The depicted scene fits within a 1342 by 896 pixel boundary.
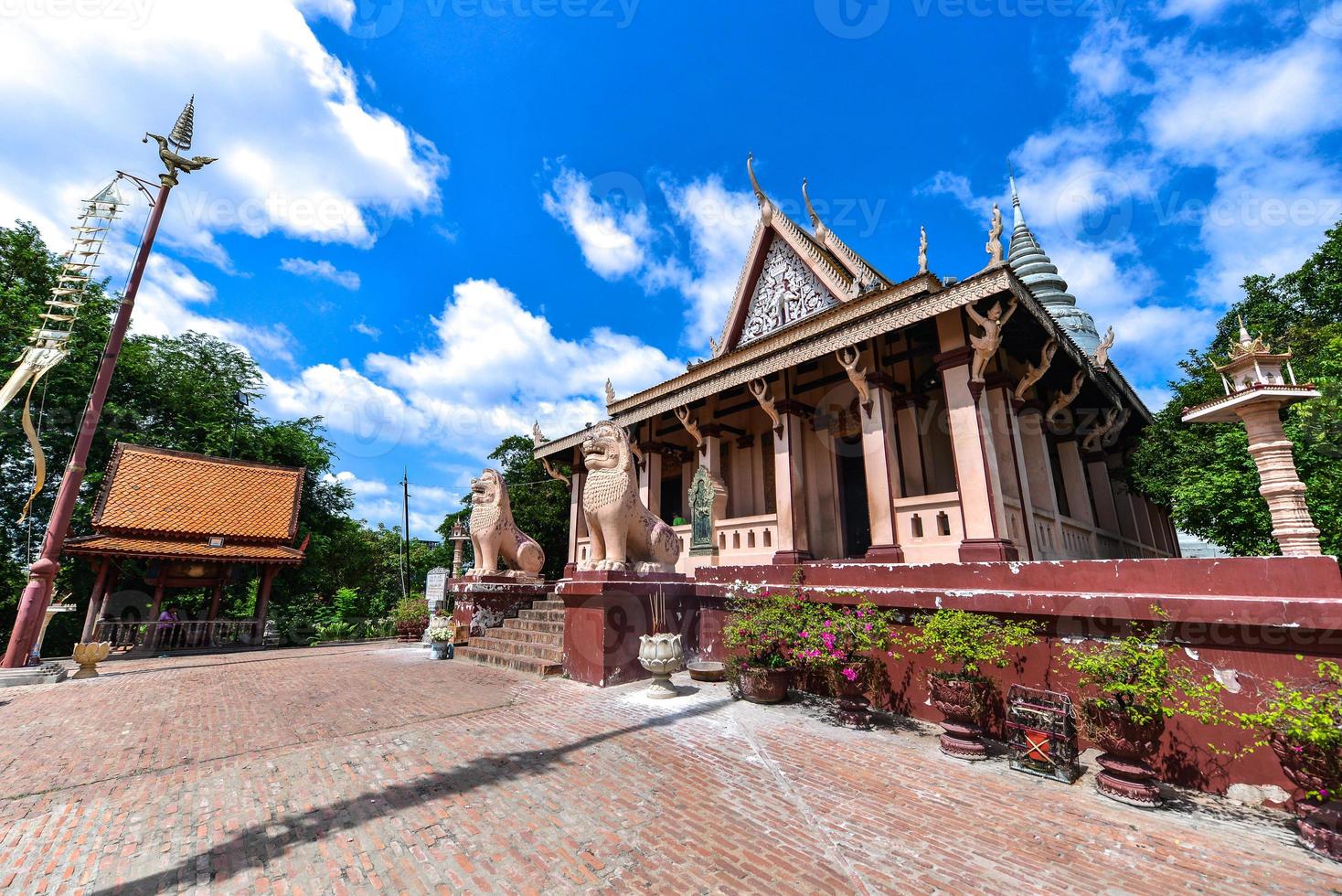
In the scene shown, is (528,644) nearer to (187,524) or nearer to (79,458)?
(79,458)

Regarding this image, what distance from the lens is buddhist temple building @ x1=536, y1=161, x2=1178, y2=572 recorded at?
733 cm

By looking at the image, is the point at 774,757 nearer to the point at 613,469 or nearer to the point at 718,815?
the point at 718,815

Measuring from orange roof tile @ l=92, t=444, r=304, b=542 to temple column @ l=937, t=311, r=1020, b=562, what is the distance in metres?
15.9

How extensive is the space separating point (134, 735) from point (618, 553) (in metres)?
5.08

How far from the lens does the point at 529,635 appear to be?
898 cm

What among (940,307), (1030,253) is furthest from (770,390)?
(1030,253)

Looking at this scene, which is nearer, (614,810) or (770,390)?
(614,810)

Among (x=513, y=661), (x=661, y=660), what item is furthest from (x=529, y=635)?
(x=661, y=660)

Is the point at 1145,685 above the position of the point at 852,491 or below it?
below

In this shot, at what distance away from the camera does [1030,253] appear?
16.8 meters

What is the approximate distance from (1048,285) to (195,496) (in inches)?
985

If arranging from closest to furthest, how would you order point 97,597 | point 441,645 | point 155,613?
point 441,645 → point 97,597 → point 155,613

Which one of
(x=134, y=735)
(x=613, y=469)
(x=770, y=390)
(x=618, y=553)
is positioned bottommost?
(x=134, y=735)

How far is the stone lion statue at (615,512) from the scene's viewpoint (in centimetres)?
733
